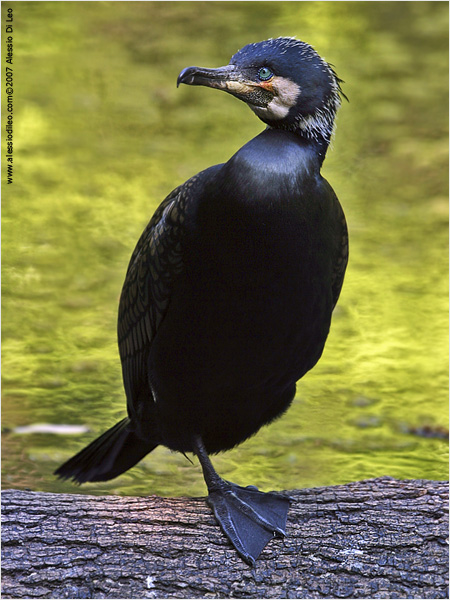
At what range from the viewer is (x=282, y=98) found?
2713mm

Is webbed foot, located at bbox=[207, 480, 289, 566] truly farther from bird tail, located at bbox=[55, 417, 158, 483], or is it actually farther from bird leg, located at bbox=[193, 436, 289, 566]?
bird tail, located at bbox=[55, 417, 158, 483]

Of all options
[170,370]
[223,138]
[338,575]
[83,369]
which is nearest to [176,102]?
[223,138]

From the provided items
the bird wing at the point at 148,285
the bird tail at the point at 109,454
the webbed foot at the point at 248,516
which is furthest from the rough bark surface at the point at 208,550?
the bird wing at the point at 148,285

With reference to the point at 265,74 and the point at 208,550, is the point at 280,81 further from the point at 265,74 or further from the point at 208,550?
the point at 208,550

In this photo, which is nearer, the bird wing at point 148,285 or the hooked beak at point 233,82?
the hooked beak at point 233,82

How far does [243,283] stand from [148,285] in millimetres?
457

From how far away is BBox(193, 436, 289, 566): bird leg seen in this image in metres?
2.95

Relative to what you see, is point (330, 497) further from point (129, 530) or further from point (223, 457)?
point (223, 457)

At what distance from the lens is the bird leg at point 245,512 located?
2953 mm

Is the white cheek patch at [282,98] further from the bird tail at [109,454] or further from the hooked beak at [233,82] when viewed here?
the bird tail at [109,454]

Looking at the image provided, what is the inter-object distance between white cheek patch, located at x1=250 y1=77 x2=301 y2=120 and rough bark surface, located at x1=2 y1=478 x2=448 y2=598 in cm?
146

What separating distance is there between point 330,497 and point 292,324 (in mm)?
726

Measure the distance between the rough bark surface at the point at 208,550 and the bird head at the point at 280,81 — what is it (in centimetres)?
142

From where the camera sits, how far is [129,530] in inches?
117
